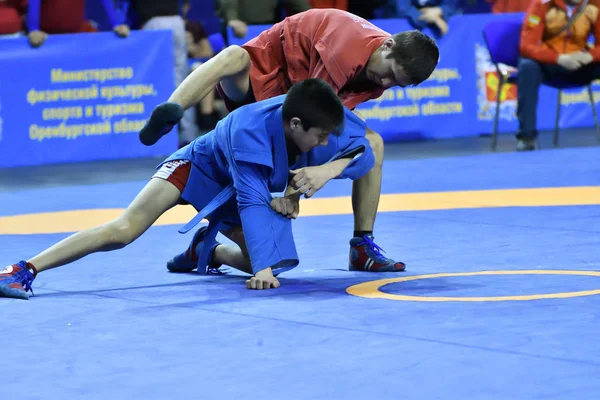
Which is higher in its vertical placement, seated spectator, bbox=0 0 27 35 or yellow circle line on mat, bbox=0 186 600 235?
seated spectator, bbox=0 0 27 35

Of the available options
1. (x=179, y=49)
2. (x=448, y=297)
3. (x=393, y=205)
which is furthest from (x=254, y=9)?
(x=448, y=297)

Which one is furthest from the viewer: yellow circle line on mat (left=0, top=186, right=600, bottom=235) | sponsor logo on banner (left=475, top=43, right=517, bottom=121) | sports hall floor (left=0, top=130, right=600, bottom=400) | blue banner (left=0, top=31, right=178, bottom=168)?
sponsor logo on banner (left=475, top=43, right=517, bottom=121)

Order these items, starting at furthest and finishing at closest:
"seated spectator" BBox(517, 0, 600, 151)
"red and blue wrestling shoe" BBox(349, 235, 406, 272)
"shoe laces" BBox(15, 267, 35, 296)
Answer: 1. "seated spectator" BBox(517, 0, 600, 151)
2. "red and blue wrestling shoe" BBox(349, 235, 406, 272)
3. "shoe laces" BBox(15, 267, 35, 296)

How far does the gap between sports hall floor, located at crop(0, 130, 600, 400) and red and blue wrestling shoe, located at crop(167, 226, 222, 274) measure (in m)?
0.08

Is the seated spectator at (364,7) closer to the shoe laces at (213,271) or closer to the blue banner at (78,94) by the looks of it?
the blue banner at (78,94)

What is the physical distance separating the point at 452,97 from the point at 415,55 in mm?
6834

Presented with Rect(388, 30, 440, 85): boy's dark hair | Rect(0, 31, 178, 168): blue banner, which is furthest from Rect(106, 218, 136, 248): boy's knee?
→ Rect(0, 31, 178, 168): blue banner

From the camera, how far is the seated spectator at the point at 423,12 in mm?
10845

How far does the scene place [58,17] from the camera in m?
10.0

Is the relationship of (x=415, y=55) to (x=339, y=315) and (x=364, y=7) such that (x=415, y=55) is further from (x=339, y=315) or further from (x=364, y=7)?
(x=364, y=7)

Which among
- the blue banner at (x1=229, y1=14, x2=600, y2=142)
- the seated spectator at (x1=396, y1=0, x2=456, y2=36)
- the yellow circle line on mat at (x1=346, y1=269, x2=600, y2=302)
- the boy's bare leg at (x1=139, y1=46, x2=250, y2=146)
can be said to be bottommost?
the blue banner at (x1=229, y1=14, x2=600, y2=142)

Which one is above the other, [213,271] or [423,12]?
[423,12]

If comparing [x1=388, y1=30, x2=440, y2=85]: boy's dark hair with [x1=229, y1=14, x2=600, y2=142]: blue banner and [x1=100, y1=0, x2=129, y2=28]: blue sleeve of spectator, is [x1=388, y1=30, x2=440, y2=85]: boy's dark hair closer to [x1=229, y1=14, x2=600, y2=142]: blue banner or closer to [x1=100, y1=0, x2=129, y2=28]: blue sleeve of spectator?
[x1=100, y1=0, x2=129, y2=28]: blue sleeve of spectator

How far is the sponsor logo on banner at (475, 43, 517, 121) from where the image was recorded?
11336mm
